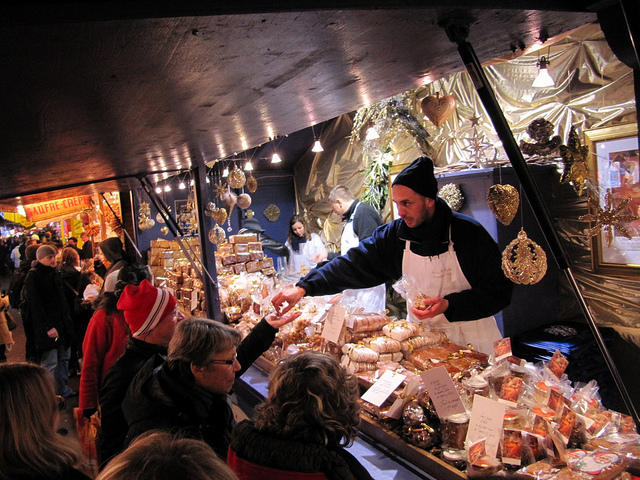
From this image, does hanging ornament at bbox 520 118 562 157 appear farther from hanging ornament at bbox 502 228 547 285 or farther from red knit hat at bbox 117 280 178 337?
red knit hat at bbox 117 280 178 337

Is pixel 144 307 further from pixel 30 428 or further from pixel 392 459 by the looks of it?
pixel 392 459

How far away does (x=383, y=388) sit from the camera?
2141 mm

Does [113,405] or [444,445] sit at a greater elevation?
[113,405]

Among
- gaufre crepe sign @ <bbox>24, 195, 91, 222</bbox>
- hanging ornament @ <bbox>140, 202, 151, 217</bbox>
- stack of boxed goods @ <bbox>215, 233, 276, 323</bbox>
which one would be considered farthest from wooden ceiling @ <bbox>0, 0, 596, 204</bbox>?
gaufre crepe sign @ <bbox>24, 195, 91, 222</bbox>

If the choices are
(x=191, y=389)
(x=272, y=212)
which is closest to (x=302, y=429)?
(x=191, y=389)

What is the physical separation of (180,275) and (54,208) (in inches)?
256

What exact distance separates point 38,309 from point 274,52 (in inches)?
202

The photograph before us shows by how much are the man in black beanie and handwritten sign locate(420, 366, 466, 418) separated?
21.3 inches

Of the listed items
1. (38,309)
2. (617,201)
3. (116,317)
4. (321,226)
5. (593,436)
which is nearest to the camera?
(617,201)

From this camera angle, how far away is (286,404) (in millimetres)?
1353

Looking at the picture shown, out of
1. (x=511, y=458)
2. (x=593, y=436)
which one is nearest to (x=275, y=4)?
(x=511, y=458)

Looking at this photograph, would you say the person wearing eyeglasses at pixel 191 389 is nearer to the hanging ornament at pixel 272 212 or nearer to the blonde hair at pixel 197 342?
the blonde hair at pixel 197 342

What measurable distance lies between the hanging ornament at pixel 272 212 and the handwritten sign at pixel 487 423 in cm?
968

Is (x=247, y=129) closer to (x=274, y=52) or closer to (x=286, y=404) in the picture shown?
(x=274, y=52)
